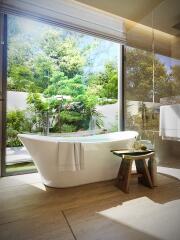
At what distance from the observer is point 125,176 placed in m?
2.18

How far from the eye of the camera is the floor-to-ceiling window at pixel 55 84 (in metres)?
2.73

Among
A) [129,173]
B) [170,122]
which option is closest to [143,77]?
[170,122]

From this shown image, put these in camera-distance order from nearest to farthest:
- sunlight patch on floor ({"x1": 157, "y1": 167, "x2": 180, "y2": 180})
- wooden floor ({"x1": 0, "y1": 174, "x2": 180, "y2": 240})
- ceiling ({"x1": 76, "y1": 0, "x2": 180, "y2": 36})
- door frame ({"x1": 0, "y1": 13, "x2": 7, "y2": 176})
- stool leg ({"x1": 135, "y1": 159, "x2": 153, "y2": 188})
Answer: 1. wooden floor ({"x1": 0, "y1": 174, "x2": 180, "y2": 240})
2. stool leg ({"x1": 135, "y1": 159, "x2": 153, "y2": 188})
3. door frame ({"x1": 0, "y1": 13, "x2": 7, "y2": 176})
4. sunlight patch on floor ({"x1": 157, "y1": 167, "x2": 180, "y2": 180})
5. ceiling ({"x1": 76, "y1": 0, "x2": 180, "y2": 36})

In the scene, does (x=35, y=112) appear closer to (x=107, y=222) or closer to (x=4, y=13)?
(x=4, y=13)

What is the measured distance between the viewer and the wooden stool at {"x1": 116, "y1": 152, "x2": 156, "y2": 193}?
84.7 inches

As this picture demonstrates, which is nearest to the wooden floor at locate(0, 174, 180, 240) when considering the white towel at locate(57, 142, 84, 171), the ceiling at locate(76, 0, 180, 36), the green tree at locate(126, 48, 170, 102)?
the white towel at locate(57, 142, 84, 171)

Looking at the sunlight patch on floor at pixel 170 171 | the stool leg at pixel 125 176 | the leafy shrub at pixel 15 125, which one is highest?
the leafy shrub at pixel 15 125

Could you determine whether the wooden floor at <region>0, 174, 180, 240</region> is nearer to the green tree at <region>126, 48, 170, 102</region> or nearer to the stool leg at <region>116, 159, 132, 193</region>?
the stool leg at <region>116, 159, 132, 193</region>

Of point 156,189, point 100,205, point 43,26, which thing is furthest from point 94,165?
point 43,26

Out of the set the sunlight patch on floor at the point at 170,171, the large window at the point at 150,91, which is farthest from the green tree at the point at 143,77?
the sunlight patch on floor at the point at 170,171

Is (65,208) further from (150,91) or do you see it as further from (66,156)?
(150,91)

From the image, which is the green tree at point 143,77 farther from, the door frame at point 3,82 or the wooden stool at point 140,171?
the door frame at point 3,82

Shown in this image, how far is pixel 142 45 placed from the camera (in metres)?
3.35

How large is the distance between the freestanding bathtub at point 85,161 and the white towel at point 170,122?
680 millimetres
